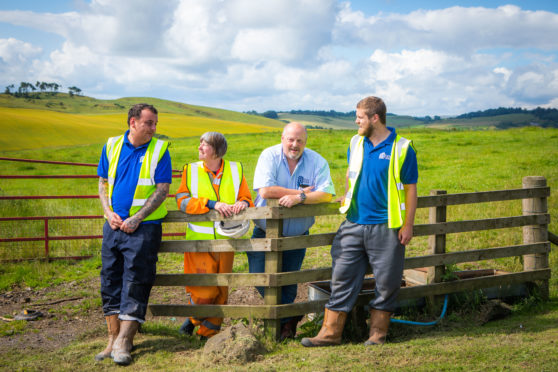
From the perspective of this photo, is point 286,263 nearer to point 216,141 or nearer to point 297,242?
point 297,242

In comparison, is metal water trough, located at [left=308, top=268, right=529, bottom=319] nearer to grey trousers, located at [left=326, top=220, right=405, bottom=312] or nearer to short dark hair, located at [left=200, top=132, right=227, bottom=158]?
grey trousers, located at [left=326, top=220, right=405, bottom=312]

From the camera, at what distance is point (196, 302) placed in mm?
4883

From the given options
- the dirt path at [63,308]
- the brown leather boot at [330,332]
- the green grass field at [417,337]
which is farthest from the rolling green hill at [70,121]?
the brown leather boot at [330,332]

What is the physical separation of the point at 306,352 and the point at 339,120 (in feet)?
513

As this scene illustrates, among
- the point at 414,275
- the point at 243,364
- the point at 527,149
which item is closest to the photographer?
the point at 243,364

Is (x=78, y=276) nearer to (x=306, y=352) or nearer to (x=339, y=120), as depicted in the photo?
(x=306, y=352)

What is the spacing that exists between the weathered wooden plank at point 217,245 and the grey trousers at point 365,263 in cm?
73

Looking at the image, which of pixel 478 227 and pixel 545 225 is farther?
pixel 545 225

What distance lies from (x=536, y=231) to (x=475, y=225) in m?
1.12

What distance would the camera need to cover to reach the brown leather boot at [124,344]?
419 cm

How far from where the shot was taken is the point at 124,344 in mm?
4293

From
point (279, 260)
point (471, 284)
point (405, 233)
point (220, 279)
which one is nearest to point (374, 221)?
point (405, 233)

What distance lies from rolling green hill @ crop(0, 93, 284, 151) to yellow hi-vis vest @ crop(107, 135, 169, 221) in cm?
3615

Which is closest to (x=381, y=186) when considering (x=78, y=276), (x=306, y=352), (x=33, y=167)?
(x=306, y=352)
